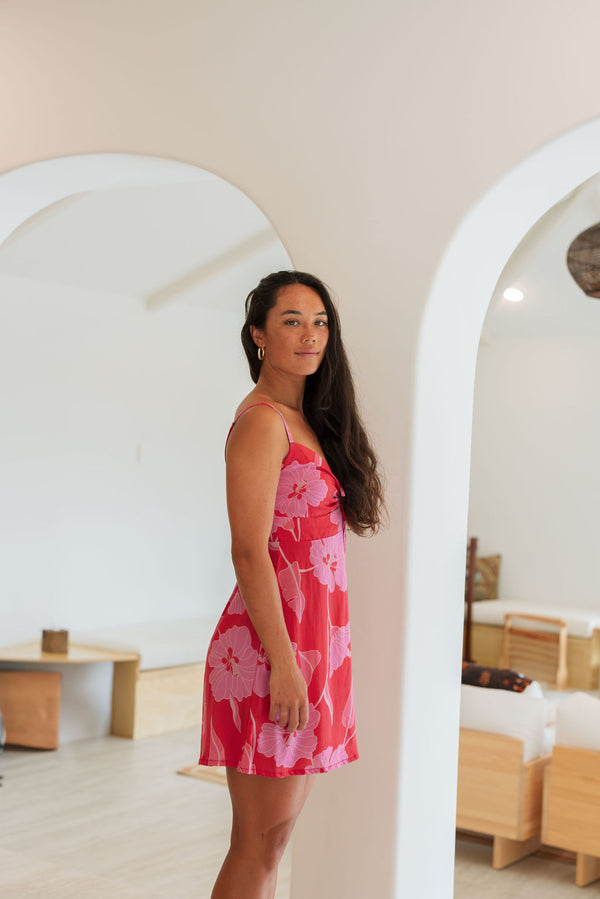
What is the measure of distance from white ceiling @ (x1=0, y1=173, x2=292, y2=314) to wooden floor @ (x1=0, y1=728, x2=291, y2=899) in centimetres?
277

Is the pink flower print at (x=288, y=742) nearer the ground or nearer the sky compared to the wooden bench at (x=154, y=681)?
nearer the sky

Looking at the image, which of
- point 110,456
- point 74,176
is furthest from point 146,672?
point 74,176

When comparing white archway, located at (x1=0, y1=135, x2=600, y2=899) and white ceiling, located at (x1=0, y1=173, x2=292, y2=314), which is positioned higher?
white ceiling, located at (x1=0, y1=173, x2=292, y2=314)

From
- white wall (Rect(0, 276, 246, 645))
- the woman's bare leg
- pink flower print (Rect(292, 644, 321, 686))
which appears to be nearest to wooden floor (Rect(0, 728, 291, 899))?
Answer: white wall (Rect(0, 276, 246, 645))

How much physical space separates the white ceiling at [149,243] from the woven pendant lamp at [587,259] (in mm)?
2050

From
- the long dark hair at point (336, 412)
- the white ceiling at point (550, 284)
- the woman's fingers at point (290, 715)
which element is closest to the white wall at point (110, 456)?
the white ceiling at point (550, 284)

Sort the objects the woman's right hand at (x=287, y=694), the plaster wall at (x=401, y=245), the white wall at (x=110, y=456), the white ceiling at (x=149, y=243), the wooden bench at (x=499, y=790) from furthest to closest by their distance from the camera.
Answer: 1. the white wall at (x=110, y=456)
2. the white ceiling at (x=149, y=243)
3. the wooden bench at (x=499, y=790)
4. the plaster wall at (x=401, y=245)
5. the woman's right hand at (x=287, y=694)

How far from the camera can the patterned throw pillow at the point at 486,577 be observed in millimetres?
8898

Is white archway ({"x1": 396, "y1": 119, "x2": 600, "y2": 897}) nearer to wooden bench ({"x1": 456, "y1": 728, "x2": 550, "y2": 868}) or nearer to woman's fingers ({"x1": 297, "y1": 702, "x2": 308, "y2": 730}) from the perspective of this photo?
woman's fingers ({"x1": 297, "y1": 702, "x2": 308, "y2": 730})

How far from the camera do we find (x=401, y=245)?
2453mm

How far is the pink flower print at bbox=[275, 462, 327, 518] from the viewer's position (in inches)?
77.5

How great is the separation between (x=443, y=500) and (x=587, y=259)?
2.09 metres

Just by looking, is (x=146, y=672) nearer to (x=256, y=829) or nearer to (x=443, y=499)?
(x=443, y=499)

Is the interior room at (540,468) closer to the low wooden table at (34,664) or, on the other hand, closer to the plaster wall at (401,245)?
the low wooden table at (34,664)
